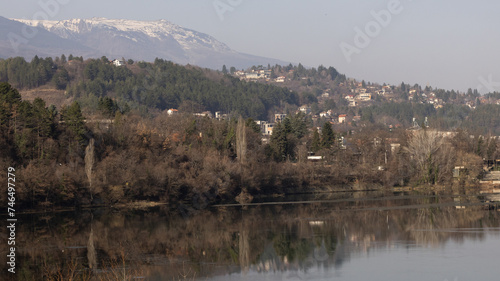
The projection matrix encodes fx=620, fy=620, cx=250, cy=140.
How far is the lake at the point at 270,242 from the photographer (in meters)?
21.5

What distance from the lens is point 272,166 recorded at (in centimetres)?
5509

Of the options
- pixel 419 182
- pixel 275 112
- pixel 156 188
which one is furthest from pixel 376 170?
pixel 275 112

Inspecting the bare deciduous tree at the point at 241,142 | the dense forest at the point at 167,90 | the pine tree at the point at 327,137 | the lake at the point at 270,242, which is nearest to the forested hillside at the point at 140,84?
the dense forest at the point at 167,90

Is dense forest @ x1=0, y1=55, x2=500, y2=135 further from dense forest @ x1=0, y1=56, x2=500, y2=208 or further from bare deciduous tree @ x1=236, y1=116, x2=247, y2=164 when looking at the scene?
bare deciduous tree @ x1=236, y1=116, x2=247, y2=164

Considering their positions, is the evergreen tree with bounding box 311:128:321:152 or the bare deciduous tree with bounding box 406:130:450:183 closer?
the bare deciduous tree with bounding box 406:130:450:183

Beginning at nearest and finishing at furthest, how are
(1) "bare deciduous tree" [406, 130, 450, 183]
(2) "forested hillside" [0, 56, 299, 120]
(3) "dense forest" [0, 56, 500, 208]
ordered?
(3) "dense forest" [0, 56, 500, 208], (1) "bare deciduous tree" [406, 130, 450, 183], (2) "forested hillside" [0, 56, 299, 120]

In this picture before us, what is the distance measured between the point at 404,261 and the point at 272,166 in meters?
32.6

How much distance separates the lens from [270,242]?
2823cm

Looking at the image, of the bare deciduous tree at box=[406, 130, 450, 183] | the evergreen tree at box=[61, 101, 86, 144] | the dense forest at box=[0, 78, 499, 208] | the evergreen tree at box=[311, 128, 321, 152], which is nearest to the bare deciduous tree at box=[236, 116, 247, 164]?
the dense forest at box=[0, 78, 499, 208]

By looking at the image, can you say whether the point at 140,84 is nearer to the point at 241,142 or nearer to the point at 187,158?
the point at 241,142

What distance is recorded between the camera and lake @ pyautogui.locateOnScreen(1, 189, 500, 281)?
21.5 m

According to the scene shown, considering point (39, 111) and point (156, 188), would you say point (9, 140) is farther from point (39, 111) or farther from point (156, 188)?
point (156, 188)

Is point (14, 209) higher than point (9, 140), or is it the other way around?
point (9, 140)

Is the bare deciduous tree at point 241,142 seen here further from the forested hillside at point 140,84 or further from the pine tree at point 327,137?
the forested hillside at point 140,84
